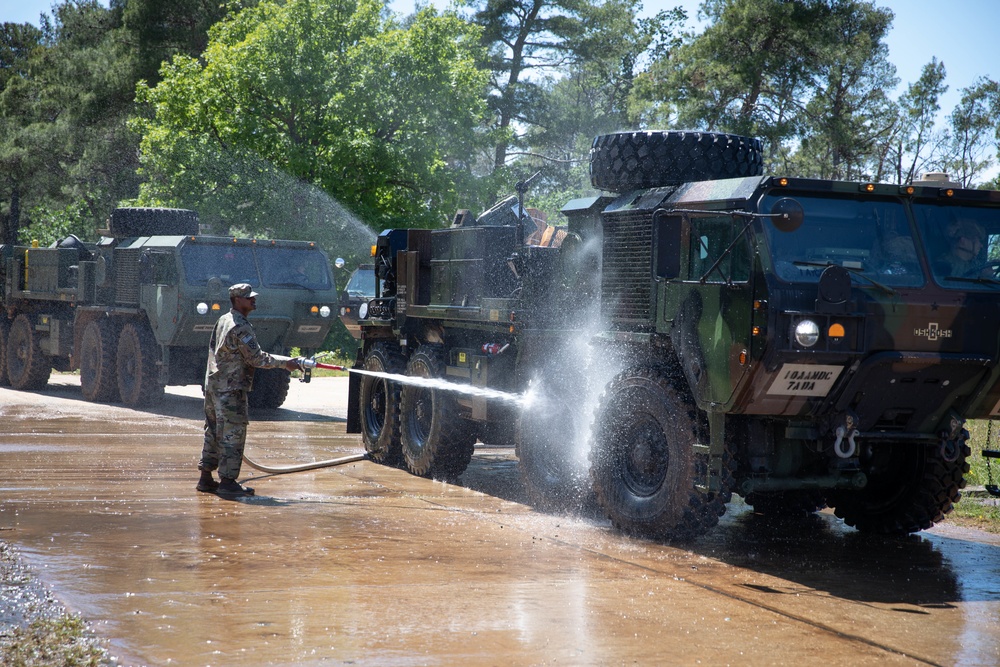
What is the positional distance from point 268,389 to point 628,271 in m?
10.3

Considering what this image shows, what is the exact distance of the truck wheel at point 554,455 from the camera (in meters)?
9.96

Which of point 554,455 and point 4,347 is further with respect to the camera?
point 4,347

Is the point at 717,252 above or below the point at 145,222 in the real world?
below

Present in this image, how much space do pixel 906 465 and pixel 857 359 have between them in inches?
71.7

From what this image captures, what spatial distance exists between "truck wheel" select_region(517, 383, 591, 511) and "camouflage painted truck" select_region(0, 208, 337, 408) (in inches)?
307

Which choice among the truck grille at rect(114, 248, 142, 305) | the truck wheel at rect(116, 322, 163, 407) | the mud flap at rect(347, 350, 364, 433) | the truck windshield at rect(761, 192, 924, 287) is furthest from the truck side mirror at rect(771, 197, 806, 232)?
the truck grille at rect(114, 248, 142, 305)

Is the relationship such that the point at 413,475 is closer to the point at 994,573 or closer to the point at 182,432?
the point at 182,432

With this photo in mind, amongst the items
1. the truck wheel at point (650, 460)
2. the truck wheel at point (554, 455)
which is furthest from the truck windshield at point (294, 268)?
the truck wheel at point (650, 460)

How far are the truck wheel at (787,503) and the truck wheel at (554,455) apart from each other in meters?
1.40

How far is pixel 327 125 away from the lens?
3041cm

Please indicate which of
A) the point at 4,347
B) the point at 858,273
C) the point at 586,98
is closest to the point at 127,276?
the point at 4,347

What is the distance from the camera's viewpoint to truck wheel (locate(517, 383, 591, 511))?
9.96 metres

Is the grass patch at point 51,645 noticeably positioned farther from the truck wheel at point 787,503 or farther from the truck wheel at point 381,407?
the truck wheel at point 381,407

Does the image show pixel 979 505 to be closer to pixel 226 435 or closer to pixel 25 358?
pixel 226 435
